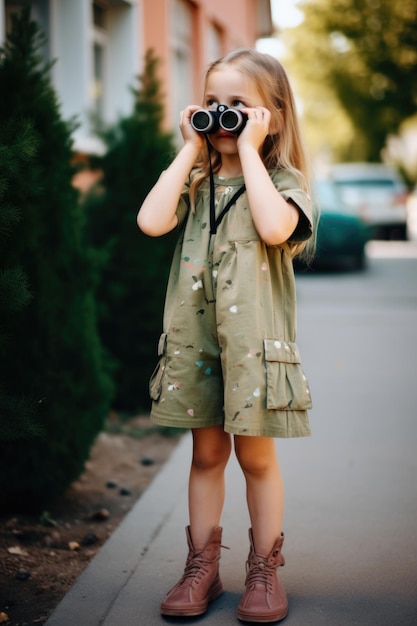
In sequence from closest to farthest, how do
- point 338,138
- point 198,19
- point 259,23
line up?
point 198,19, point 259,23, point 338,138

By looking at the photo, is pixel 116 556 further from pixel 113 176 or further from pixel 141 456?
pixel 113 176

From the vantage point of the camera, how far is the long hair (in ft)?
9.14

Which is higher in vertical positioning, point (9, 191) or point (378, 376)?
point (9, 191)

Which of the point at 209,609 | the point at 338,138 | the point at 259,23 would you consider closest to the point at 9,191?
the point at 209,609

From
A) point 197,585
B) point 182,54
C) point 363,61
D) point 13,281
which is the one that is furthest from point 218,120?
point 363,61

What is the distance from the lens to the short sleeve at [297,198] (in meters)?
2.70

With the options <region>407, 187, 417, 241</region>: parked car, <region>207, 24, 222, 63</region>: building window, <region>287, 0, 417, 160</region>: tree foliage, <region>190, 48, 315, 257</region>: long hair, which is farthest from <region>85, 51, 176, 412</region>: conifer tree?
<region>287, 0, 417, 160</region>: tree foliage

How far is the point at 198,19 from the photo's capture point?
1259 cm

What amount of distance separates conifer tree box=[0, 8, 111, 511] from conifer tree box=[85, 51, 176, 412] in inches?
64.9

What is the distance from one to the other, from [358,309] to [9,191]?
7.52m

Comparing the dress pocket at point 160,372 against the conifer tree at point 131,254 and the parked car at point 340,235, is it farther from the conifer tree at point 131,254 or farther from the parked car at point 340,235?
the parked car at point 340,235

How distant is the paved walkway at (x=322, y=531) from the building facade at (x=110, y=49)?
235cm

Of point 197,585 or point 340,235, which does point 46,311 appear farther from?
point 340,235

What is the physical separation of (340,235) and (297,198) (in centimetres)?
1138
